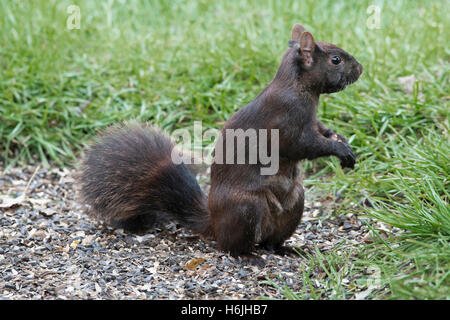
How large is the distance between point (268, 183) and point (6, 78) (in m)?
3.46

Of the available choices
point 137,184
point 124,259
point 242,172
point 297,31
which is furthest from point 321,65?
point 124,259

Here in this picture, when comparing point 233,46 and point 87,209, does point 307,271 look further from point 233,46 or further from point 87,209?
point 233,46

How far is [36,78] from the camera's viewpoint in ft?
20.7

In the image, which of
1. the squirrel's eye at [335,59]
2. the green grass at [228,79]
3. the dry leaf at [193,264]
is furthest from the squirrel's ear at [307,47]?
the dry leaf at [193,264]

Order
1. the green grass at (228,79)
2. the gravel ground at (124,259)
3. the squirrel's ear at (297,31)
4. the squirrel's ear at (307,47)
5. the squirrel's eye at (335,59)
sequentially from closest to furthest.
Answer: the gravel ground at (124,259) → the squirrel's ear at (307,47) → the squirrel's eye at (335,59) → the squirrel's ear at (297,31) → the green grass at (228,79)

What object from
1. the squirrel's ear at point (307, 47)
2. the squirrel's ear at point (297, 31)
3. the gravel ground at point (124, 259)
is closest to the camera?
the gravel ground at point (124, 259)

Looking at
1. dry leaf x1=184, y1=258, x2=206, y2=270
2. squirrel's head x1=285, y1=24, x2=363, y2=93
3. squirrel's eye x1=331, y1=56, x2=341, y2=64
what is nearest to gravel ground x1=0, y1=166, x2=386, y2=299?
dry leaf x1=184, y1=258, x2=206, y2=270

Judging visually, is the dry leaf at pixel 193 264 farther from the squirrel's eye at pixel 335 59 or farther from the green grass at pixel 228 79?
the squirrel's eye at pixel 335 59

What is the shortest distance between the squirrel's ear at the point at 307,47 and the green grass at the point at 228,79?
1.10m

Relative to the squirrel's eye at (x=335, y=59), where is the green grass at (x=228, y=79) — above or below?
below

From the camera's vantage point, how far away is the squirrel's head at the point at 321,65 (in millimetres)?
3934

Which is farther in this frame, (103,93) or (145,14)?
(145,14)

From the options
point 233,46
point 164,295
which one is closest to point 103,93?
point 233,46

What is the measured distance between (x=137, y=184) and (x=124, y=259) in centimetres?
53
